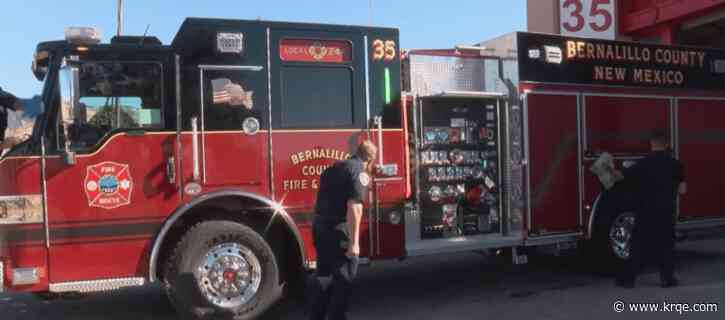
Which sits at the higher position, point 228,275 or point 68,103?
point 68,103

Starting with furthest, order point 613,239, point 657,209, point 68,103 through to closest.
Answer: point 613,239 → point 657,209 → point 68,103

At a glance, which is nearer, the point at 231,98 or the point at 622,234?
the point at 231,98

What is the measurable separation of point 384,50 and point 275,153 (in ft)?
4.79

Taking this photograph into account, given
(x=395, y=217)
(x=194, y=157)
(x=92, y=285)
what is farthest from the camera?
(x=395, y=217)

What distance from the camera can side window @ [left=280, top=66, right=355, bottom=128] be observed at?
621 cm

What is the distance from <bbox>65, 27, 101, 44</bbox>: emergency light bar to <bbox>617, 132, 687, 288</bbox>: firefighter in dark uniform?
5.61 metres

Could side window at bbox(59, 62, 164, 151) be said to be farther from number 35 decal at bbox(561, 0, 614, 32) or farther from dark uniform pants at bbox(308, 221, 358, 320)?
number 35 decal at bbox(561, 0, 614, 32)

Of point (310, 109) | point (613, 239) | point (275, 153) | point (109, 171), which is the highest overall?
point (310, 109)

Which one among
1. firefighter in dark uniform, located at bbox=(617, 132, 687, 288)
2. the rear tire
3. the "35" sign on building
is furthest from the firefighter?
the "35" sign on building

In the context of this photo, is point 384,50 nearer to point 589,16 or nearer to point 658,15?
point 589,16

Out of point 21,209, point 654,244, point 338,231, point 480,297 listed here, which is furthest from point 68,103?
point 654,244

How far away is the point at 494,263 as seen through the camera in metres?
9.18

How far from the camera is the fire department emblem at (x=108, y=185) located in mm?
5582

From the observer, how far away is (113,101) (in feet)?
18.8
